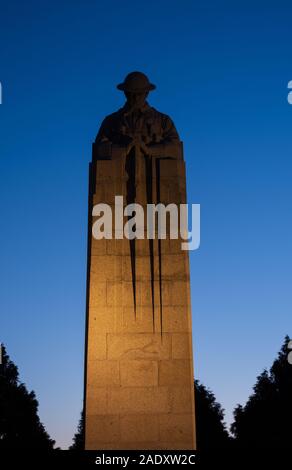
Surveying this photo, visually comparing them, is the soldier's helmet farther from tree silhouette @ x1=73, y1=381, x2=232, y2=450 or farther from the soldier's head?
tree silhouette @ x1=73, y1=381, x2=232, y2=450

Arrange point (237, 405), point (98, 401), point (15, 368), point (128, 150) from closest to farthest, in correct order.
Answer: point (98, 401) → point (128, 150) → point (15, 368) → point (237, 405)

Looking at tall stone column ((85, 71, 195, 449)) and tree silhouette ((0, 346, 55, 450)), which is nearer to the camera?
tall stone column ((85, 71, 195, 449))

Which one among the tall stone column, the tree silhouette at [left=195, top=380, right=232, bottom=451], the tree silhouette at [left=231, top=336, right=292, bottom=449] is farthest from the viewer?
the tree silhouette at [left=195, top=380, right=232, bottom=451]

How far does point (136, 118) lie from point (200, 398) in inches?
2071

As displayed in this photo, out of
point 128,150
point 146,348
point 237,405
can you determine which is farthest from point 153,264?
point 237,405

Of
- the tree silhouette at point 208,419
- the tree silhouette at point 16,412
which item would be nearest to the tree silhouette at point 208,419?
the tree silhouette at point 208,419

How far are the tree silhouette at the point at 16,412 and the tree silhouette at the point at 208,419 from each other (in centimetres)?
1436

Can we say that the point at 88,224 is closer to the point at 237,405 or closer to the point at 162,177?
the point at 162,177

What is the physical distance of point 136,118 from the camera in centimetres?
1922

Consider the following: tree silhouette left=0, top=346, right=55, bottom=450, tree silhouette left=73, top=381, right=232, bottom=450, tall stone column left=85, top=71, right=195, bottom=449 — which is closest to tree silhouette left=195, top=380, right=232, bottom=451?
tree silhouette left=73, top=381, right=232, bottom=450

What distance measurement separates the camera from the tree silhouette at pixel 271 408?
57.5m

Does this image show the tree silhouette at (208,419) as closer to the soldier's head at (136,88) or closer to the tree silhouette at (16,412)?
the tree silhouette at (16,412)

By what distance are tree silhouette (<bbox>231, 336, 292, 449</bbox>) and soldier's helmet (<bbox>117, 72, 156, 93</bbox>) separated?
138 feet

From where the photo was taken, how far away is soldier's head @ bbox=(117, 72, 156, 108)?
19.4m
